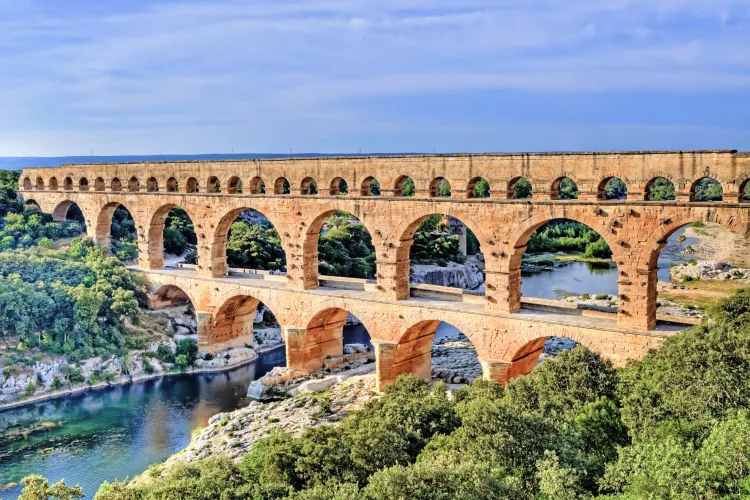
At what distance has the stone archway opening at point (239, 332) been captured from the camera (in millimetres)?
28250

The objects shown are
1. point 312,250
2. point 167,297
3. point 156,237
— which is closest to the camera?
point 312,250

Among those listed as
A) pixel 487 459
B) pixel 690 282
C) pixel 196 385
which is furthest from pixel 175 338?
pixel 690 282

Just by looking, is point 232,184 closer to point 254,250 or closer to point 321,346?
point 321,346

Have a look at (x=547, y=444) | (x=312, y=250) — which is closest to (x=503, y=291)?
(x=312, y=250)

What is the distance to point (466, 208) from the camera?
2109 cm

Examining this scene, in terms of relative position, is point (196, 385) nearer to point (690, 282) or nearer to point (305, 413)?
point (305, 413)

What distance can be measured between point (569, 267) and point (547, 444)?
38.5m

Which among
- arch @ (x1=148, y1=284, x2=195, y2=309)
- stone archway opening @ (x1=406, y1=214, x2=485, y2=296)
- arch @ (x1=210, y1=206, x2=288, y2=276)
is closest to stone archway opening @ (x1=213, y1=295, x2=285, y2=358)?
arch @ (x1=210, y1=206, x2=288, y2=276)

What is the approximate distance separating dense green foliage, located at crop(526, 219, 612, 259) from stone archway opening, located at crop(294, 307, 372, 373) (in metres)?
29.9

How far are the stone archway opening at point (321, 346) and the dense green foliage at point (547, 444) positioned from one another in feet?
29.2

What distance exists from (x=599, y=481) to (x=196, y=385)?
Result: 707 inches

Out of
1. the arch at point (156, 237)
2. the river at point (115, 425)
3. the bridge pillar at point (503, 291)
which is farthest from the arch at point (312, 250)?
the arch at point (156, 237)

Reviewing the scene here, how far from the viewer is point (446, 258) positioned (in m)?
46.0

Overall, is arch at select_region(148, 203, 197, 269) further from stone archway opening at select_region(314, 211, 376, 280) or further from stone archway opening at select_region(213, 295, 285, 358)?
stone archway opening at select_region(314, 211, 376, 280)
